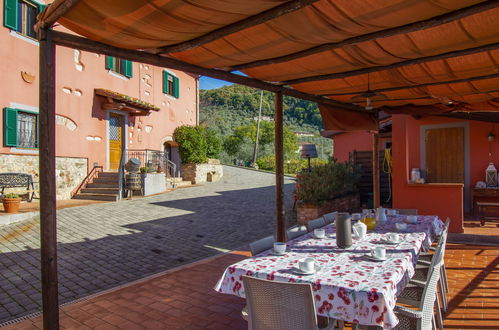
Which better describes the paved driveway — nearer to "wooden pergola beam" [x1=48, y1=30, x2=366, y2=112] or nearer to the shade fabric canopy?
"wooden pergola beam" [x1=48, y1=30, x2=366, y2=112]

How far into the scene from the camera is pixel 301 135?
175 ft

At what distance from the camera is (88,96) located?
11867 mm

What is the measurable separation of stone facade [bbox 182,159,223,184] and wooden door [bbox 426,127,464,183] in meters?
10.0

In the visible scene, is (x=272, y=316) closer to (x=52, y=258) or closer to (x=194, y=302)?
(x=52, y=258)

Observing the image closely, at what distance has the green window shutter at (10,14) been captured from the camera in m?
9.16

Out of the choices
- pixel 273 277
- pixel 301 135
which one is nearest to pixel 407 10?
pixel 273 277

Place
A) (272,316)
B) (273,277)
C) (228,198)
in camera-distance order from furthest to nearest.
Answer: (228,198) → (273,277) → (272,316)

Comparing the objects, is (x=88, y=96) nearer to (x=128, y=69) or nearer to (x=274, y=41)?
(x=128, y=69)

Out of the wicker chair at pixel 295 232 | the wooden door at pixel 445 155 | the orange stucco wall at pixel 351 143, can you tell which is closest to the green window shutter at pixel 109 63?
the orange stucco wall at pixel 351 143

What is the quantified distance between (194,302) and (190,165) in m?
12.8

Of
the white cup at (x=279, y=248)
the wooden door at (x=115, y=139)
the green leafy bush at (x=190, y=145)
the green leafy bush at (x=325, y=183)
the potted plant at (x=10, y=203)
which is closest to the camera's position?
the white cup at (x=279, y=248)

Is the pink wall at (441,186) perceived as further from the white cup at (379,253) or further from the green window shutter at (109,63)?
the green window shutter at (109,63)

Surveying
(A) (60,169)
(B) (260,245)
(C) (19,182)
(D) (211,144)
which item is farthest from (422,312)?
(D) (211,144)

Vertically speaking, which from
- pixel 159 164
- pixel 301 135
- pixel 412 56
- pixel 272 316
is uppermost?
pixel 301 135
